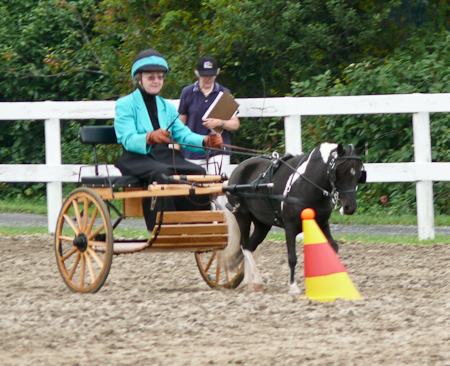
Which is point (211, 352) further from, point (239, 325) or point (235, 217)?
point (235, 217)

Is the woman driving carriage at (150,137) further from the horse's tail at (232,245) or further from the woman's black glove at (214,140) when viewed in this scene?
the horse's tail at (232,245)

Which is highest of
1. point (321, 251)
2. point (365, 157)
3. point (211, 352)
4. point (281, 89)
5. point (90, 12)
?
point (90, 12)

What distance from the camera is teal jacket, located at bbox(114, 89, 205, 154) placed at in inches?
266

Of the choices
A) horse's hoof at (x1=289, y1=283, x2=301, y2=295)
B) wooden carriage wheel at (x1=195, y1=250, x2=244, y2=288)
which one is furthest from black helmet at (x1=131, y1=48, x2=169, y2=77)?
horse's hoof at (x1=289, y1=283, x2=301, y2=295)

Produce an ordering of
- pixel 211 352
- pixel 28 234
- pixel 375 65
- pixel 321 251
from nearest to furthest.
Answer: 1. pixel 211 352
2. pixel 321 251
3. pixel 28 234
4. pixel 375 65

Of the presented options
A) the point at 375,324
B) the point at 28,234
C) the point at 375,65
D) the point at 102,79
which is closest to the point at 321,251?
the point at 375,324

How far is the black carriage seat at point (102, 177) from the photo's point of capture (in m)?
6.86

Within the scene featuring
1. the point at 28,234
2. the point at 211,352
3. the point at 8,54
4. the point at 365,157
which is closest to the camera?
the point at 211,352

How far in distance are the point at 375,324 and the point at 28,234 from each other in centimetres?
606

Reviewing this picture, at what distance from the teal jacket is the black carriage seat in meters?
0.18

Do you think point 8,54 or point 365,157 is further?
point 8,54

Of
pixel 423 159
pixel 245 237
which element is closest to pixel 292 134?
pixel 423 159

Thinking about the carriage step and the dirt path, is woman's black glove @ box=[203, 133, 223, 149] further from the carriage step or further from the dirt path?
the dirt path

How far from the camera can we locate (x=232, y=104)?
284 inches
